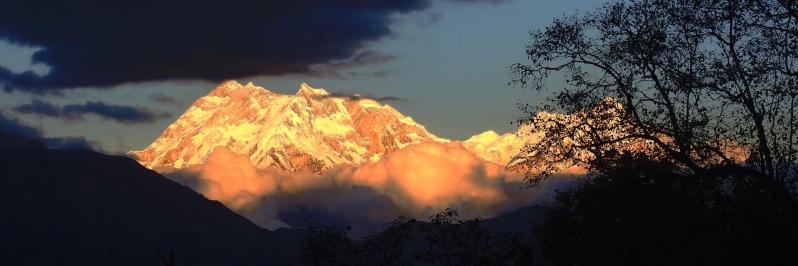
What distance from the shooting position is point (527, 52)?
38344 millimetres

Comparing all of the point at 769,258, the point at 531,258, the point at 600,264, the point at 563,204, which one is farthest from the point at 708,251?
the point at 531,258

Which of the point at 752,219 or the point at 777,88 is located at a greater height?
the point at 777,88

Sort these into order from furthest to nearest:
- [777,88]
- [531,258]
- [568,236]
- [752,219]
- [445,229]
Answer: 1. [445,229]
2. [531,258]
3. [568,236]
4. [777,88]
5. [752,219]

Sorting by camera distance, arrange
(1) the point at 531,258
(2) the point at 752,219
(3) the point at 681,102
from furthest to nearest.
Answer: (1) the point at 531,258
(3) the point at 681,102
(2) the point at 752,219

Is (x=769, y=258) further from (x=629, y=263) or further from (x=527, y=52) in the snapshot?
(x=527, y=52)

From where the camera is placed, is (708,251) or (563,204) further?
(563,204)

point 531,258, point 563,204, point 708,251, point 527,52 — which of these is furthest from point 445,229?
point 708,251

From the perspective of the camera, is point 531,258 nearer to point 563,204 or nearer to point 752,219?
point 563,204

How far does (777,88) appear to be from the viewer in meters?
33.4

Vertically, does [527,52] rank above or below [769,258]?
above

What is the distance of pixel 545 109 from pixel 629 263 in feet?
19.4

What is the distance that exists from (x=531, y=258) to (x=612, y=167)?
37.8 ft

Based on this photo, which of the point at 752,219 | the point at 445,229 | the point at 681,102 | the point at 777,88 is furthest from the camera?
the point at 445,229

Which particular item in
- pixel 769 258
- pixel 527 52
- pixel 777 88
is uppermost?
pixel 527 52
